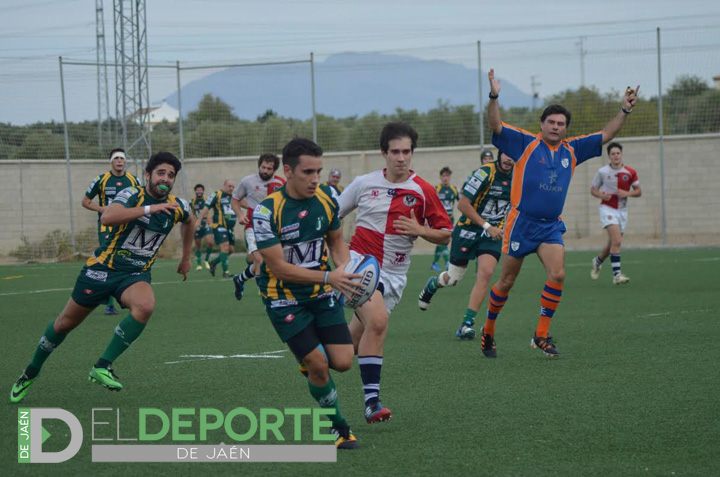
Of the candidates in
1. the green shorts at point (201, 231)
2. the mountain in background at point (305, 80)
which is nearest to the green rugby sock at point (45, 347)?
the green shorts at point (201, 231)

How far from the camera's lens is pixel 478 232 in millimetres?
10906

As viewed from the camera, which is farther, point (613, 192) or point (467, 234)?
point (613, 192)

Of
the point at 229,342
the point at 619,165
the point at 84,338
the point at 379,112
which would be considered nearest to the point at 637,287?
→ the point at 619,165

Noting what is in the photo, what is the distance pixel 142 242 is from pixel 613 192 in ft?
37.1

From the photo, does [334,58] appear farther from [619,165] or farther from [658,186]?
[619,165]

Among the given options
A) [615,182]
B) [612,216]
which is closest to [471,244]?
[612,216]

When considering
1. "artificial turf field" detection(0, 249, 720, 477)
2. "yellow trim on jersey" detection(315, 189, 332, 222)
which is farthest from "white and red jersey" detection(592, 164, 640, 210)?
"yellow trim on jersey" detection(315, 189, 332, 222)

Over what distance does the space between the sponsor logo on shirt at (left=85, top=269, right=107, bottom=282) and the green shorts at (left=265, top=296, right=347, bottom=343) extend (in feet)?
7.40

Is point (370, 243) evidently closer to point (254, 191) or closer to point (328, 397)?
point (328, 397)

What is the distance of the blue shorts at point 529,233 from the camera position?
28.8ft

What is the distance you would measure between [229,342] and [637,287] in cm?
803

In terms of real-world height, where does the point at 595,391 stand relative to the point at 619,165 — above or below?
below

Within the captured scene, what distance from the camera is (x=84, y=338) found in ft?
35.4

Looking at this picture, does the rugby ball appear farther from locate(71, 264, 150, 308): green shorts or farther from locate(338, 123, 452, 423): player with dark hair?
locate(71, 264, 150, 308): green shorts
